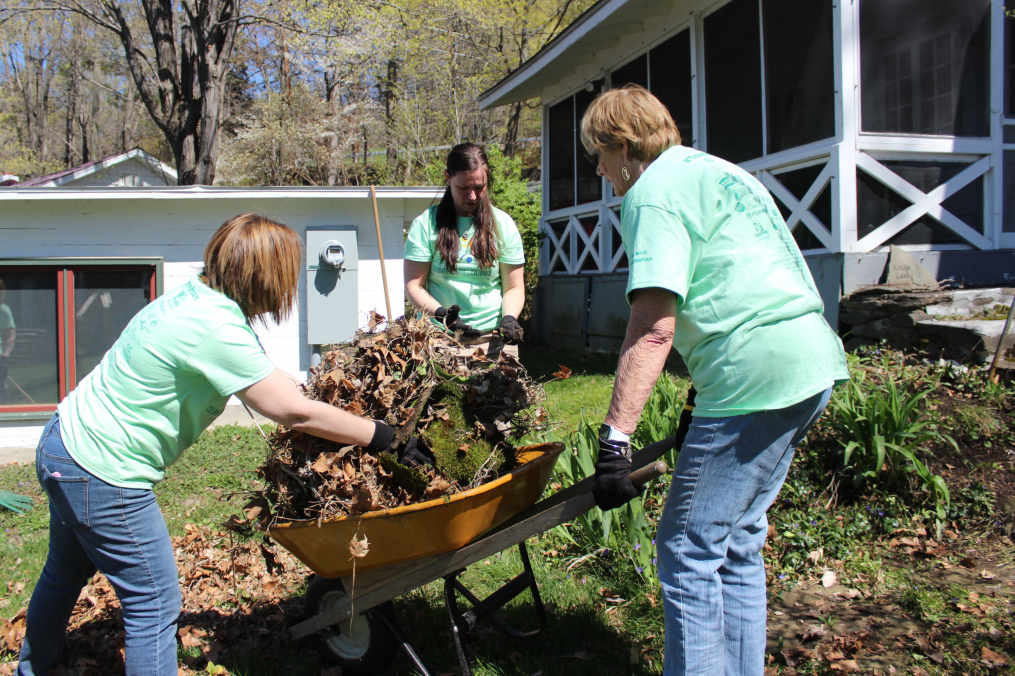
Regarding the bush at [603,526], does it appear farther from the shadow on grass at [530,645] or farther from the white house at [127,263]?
the white house at [127,263]

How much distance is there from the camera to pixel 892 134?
650cm

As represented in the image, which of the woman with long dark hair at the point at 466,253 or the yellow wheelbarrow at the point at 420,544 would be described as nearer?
the yellow wheelbarrow at the point at 420,544

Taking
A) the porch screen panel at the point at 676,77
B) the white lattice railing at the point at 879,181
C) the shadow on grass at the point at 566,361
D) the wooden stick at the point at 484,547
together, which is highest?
the porch screen panel at the point at 676,77

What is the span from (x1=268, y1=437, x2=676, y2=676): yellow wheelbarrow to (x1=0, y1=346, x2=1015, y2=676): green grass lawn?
1.08 feet

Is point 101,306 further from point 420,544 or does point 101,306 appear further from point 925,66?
point 925,66

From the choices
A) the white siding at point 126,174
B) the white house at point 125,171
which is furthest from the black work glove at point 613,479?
the white siding at point 126,174

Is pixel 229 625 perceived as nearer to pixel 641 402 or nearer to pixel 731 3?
pixel 641 402

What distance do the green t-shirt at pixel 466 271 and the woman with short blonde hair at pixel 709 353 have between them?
1.60m

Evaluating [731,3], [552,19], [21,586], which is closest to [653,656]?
[21,586]

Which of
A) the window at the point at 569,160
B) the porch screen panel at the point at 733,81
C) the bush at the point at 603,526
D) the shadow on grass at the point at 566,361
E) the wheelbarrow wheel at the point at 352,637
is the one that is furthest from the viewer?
the window at the point at 569,160

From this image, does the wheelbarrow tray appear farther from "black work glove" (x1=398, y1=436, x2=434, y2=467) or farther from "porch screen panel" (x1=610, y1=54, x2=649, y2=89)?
"porch screen panel" (x1=610, y1=54, x2=649, y2=89)

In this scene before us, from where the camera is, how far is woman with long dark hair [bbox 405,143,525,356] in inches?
139

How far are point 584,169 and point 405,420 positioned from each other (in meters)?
9.93

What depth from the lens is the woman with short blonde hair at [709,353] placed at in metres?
1.94
